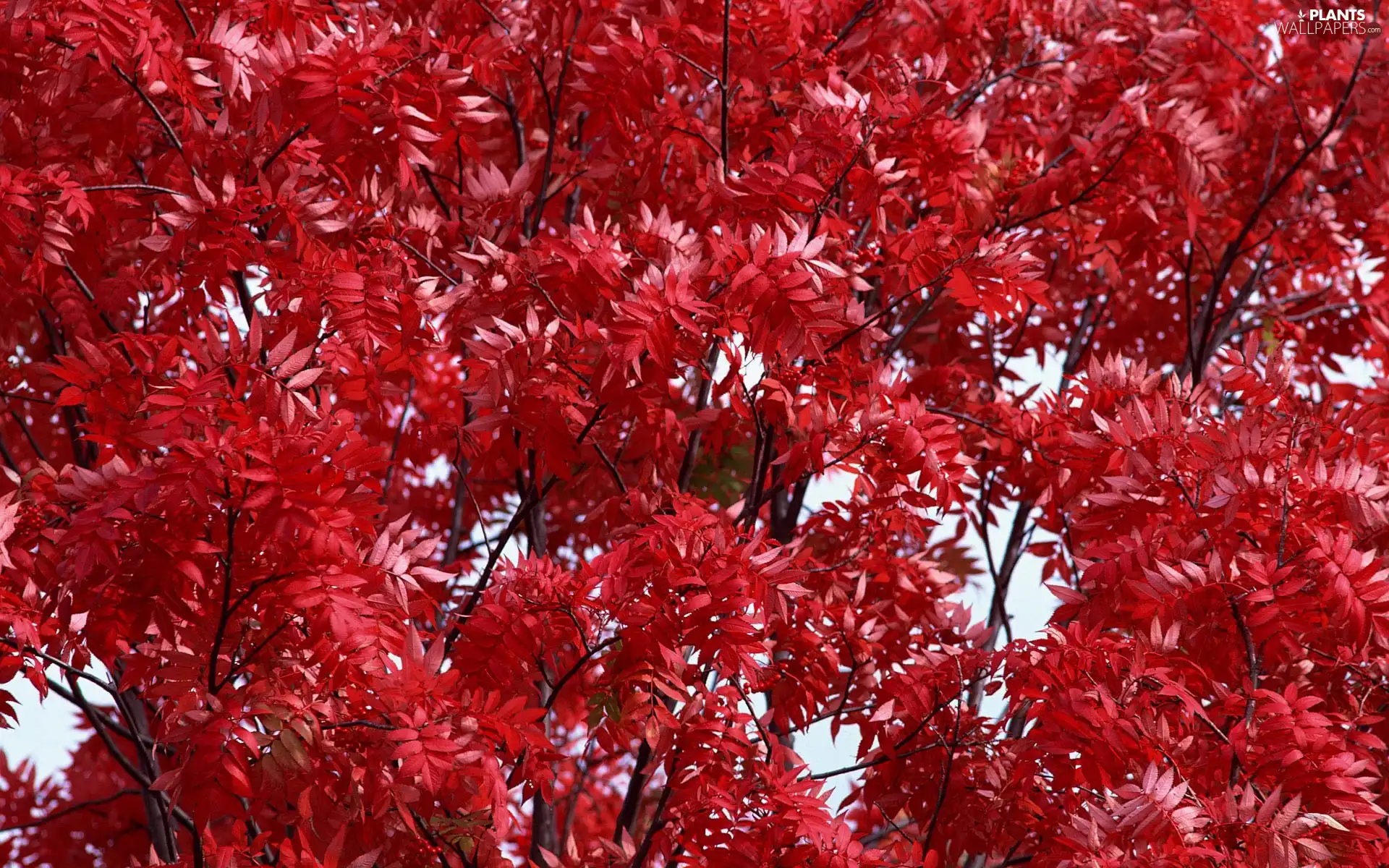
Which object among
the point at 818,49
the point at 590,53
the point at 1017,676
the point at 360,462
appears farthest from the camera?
the point at 818,49

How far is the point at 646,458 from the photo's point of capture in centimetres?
475

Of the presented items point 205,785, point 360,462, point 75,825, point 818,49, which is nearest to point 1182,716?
point 360,462

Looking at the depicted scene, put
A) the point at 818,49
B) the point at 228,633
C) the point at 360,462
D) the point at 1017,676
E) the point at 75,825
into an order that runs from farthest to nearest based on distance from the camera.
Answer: the point at 75,825, the point at 818,49, the point at 1017,676, the point at 228,633, the point at 360,462

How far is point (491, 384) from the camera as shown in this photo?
3920 millimetres

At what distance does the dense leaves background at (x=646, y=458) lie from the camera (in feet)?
10.7

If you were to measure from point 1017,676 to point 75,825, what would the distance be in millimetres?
5608

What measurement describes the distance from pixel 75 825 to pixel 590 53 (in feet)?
17.1

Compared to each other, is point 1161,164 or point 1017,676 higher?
point 1161,164

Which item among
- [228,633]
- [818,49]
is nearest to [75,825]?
[228,633]

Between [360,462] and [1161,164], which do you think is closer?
[360,462]

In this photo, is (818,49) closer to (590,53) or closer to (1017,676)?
(590,53)

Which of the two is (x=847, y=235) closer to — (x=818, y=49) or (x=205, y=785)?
(x=818, y=49)

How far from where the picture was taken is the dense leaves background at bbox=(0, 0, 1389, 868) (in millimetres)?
3264

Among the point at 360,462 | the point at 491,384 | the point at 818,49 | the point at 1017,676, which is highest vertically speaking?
the point at 818,49
